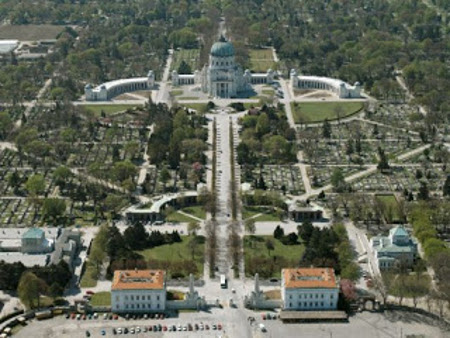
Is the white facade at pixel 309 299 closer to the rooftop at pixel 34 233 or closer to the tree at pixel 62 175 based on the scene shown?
the rooftop at pixel 34 233

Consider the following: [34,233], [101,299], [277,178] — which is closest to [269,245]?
[101,299]

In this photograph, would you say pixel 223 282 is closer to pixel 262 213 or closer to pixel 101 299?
pixel 101 299

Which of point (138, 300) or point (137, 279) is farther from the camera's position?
point (137, 279)

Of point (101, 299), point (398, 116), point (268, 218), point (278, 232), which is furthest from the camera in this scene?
point (398, 116)

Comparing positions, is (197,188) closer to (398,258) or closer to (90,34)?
(398,258)

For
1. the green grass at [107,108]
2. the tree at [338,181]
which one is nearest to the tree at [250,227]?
the tree at [338,181]
